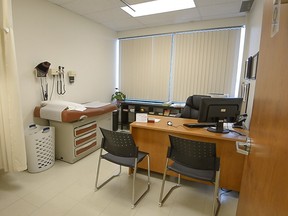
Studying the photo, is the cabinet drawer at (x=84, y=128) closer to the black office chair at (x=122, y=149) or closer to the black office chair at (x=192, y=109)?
the black office chair at (x=122, y=149)

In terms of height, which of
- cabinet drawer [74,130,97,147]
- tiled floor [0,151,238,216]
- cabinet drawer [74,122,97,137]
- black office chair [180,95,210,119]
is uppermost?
black office chair [180,95,210,119]

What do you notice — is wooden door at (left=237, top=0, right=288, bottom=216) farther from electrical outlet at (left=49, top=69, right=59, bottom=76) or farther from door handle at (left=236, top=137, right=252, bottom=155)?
electrical outlet at (left=49, top=69, right=59, bottom=76)

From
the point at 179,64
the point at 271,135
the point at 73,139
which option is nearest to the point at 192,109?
the point at 179,64

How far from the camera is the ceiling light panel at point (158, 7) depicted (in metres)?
2.93

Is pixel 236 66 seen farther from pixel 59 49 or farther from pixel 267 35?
pixel 59 49

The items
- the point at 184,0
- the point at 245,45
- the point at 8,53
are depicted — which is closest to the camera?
the point at 8,53

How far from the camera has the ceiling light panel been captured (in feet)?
9.61

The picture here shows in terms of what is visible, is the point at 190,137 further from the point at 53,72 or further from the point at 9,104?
the point at 53,72

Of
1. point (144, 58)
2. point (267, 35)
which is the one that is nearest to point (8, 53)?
point (267, 35)

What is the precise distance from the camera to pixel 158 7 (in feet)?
10.3

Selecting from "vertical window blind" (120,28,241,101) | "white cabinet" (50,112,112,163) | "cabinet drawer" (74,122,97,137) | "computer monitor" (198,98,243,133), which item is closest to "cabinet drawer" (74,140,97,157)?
"white cabinet" (50,112,112,163)

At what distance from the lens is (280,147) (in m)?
0.62

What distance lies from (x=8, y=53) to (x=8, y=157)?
123 cm

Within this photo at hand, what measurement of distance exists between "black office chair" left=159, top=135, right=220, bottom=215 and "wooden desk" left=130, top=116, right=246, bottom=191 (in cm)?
37
